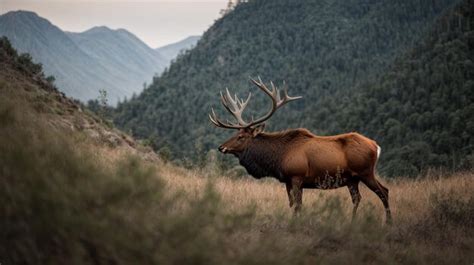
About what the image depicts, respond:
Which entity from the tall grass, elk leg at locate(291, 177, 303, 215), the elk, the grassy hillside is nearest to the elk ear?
the elk

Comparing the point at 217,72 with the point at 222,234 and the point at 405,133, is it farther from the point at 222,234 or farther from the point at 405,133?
the point at 222,234

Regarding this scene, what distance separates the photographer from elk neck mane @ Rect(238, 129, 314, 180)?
8156mm

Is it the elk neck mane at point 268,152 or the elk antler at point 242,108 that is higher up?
the elk antler at point 242,108

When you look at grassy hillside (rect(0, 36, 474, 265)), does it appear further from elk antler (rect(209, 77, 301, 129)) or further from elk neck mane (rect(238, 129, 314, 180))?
elk antler (rect(209, 77, 301, 129))

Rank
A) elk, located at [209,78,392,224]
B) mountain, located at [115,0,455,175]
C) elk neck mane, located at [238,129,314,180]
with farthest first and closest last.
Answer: mountain, located at [115,0,455,175] < elk neck mane, located at [238,129,314,180] < elk, located at [209,78,392,224]

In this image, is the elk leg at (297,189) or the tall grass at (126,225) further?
the elk leg at (297,189)

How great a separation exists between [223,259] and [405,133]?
8031cm

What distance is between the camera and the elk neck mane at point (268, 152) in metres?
8.16

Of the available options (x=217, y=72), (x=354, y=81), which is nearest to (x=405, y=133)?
(x=354, y=81)

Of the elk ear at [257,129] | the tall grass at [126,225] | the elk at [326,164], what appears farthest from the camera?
the elk ear at [257,129]

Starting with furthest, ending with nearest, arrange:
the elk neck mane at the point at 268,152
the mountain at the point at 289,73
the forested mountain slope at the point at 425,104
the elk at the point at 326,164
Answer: the mountain at the point at 289,73 < the forested mountain slope at the point at 425,104 < the elk neck mane at the point at 268,152 < the elk at the point at 326,164

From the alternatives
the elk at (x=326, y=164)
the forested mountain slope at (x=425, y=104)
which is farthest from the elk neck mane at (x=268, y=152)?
the forested mountain slope at (x=425, y=104)

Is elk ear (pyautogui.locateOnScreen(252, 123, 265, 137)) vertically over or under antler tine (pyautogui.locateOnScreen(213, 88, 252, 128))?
under

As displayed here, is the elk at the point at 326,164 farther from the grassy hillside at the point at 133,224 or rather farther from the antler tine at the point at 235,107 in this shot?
the grassy hillside at the point at 133,224
